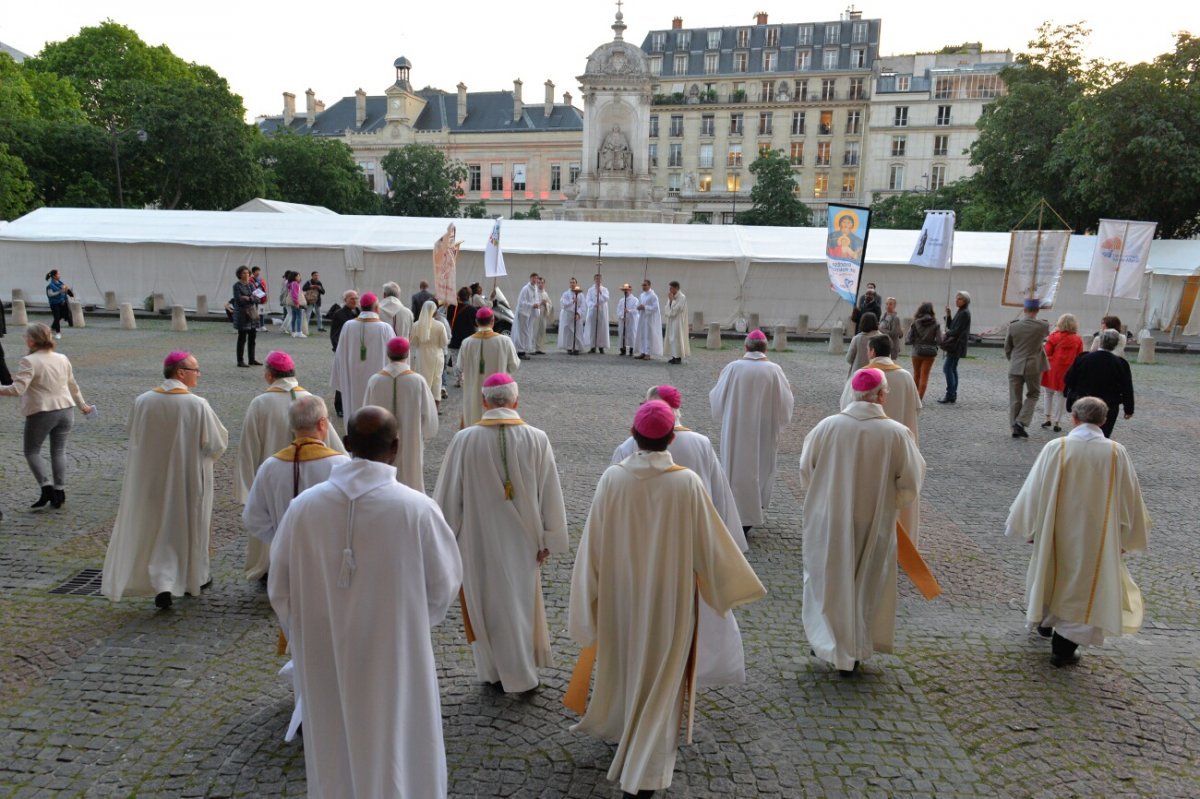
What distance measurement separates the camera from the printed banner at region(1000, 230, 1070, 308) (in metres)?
18.6

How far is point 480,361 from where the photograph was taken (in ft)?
34.4

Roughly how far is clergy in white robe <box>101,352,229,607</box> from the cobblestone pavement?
0.25 m

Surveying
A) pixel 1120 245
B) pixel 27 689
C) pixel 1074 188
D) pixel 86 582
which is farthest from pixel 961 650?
pixel 1074 188

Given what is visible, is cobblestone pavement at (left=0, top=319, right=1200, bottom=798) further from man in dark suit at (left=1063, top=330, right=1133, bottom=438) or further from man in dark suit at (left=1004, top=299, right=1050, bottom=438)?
man in dark suit at (left=1004, top=299, right=1050, bottom=438)

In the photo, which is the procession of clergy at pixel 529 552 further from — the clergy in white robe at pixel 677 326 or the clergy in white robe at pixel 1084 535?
the clergy in white robe at pixel 677 326

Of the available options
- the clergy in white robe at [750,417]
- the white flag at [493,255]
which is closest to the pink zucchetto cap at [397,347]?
the clergy in white robe at [750,417]

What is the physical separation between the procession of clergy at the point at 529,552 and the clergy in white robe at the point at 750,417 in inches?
41.6

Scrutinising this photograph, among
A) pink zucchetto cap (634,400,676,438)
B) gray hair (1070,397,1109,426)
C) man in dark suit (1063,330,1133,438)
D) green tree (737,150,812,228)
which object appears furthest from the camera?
green tree (737,150,812,228)

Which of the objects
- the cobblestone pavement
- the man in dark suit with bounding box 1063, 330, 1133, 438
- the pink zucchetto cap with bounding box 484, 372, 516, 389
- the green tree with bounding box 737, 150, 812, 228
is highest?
the green tree with bounding box 737, 150, 812, 228

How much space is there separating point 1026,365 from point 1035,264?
7517 millimetres

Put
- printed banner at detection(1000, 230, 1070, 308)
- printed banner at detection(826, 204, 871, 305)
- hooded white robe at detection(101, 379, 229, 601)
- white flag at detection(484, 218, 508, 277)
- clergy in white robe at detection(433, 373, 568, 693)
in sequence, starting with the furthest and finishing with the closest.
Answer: white flag at detection(484, 218, 508, 277) → printed banner at detection(1000, 230, 1070, 308) → printed banner at detection(826, 204, 871, 305) → hooded white robe at detection(101, 379, 229, 601) → clergy in white robe at detection(433, 373, 568, 693)

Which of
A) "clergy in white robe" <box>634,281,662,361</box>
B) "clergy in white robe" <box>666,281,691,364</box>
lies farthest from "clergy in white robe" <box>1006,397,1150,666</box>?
"clergy in white robe" <box>634,281,662,361</box>

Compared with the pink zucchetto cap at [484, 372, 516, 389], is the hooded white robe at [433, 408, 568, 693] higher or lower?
lower

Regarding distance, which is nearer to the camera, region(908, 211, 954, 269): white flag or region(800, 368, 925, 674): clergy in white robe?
region(800, 368, 925, 674): clergy in white robe
